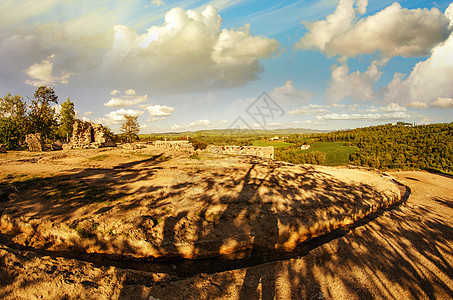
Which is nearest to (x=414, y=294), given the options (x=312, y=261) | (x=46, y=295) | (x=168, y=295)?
(x=312, y=261)

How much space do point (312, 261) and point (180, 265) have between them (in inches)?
128

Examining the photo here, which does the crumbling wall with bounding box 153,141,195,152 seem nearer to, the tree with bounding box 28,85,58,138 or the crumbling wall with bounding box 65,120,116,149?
the crumbling wall with bounding box 65,120,116,149

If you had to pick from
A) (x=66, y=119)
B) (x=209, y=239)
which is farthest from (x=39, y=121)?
A: (x=209, y=239)

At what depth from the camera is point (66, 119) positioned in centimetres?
3622

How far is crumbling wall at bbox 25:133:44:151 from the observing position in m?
20.7

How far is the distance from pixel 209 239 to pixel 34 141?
26.0 meters

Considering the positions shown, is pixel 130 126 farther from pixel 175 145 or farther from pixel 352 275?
pixel 352 275

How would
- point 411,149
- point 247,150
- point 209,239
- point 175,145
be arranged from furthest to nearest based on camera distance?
point 411,149 → point 247,150 → point 175,145 → point 209,239

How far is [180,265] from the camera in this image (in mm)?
4820

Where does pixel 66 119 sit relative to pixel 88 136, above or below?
above

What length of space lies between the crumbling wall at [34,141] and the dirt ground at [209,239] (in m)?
14.8

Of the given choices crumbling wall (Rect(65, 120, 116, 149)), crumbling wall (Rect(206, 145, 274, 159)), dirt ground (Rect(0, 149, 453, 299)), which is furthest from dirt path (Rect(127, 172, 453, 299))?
crumbling wall (Rect(65, 120, 116, 149))

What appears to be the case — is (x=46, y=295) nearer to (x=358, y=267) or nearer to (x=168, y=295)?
(x=168, y=295)

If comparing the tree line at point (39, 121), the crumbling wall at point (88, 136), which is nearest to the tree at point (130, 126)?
the tree line at point (39, 121)
